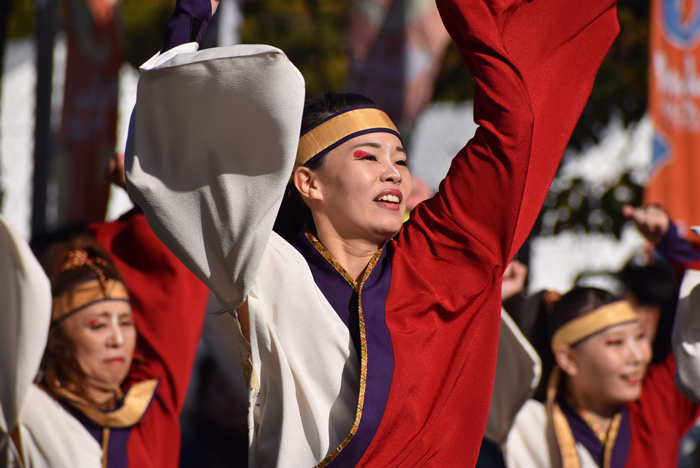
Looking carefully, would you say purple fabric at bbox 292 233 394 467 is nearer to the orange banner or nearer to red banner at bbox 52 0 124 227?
the orange banner

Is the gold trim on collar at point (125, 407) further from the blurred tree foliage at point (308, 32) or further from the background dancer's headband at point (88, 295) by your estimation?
the blurred tree foliage at point (308, 32)

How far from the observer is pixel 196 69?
1.48m

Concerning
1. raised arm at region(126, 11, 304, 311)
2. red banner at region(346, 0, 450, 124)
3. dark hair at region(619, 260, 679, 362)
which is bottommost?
raised arm at region(126, 11, 304, 311)

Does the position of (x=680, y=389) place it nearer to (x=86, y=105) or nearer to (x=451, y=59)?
(x=86, y=105)

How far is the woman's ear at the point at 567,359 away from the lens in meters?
3.33

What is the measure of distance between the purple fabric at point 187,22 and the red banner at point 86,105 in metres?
3.06

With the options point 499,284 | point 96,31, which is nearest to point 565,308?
point 499,284

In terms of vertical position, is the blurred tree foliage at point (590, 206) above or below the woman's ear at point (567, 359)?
above

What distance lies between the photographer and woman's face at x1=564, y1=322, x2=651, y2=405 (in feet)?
10.4

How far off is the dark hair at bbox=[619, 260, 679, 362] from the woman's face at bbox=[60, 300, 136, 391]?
215 centimetres

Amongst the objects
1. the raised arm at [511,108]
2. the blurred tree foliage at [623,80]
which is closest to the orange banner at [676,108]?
the blurred tree foliage at [623,80]

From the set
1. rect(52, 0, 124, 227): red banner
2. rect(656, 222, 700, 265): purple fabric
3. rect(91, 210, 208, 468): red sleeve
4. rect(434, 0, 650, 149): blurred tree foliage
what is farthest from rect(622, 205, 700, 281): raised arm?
rect(52, 0, 124, 227): red banner

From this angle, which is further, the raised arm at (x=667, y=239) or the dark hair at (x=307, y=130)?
the raised arm at (x=667, y=239)

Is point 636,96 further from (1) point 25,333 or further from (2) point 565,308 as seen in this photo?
(1) point 25,333
